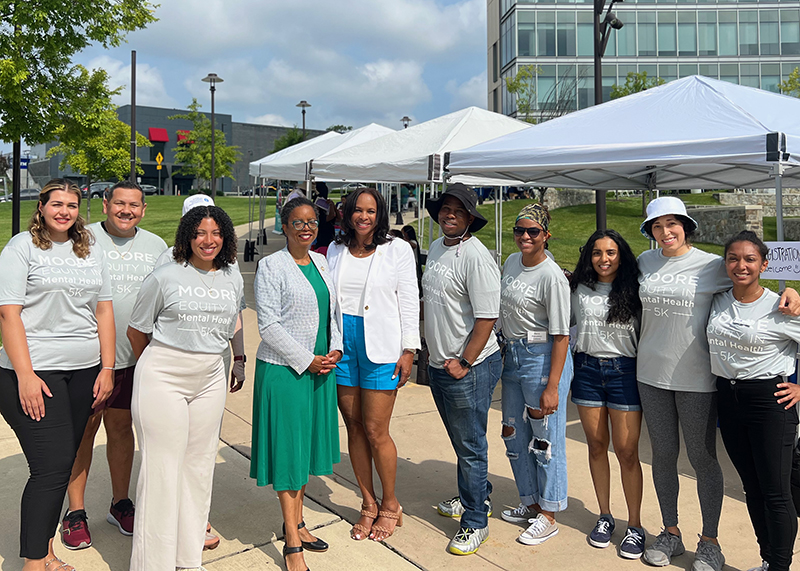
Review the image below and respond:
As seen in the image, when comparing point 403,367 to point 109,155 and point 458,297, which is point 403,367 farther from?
point 109,155

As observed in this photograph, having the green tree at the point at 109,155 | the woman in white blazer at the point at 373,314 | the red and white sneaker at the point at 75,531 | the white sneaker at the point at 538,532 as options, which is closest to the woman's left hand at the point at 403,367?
the woman in white blazer at the point at 373,314

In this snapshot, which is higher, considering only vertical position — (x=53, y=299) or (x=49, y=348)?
(x=53, y=299)

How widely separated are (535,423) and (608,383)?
46 centimetres

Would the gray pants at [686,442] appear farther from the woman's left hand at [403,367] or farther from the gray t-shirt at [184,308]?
the gray t-shirt at [184,308]

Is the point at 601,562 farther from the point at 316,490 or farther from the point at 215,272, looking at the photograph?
the point at 215,272

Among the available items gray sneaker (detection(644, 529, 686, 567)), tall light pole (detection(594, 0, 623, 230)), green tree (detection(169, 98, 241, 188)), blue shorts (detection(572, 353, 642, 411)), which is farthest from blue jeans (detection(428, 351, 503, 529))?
green tree (detection(169, 98, 241, 188))

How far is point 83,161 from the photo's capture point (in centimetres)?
2709

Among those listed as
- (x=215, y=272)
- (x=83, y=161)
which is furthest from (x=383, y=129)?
(x=83, y=161)

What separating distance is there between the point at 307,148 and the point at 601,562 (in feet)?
38.9

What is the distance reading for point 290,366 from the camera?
343cm

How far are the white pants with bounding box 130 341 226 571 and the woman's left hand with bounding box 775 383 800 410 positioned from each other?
261 centimetres

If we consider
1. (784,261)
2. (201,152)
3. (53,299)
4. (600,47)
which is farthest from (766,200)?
(201,152)

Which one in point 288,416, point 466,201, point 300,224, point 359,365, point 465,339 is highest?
point 466,201

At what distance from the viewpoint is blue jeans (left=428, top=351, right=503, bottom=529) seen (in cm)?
367
